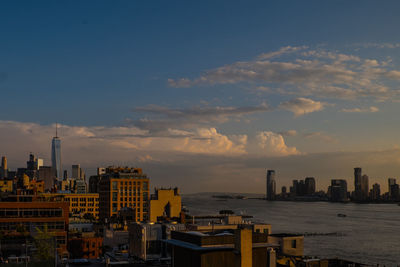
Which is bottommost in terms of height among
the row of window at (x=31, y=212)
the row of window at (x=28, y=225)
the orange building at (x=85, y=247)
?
the orange building at (x=85, y=247)

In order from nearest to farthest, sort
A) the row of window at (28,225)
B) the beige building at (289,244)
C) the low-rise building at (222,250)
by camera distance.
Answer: the low-rise building at (222,250) < the row of window at (28,225) < the beige building at (289,244)

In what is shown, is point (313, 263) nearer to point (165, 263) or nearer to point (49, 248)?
point (165, 263)

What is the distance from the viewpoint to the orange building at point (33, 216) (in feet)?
362

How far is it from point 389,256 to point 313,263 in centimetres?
10245

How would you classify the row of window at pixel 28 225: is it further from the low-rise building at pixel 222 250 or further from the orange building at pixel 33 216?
the low-rise building at pixel 222 250

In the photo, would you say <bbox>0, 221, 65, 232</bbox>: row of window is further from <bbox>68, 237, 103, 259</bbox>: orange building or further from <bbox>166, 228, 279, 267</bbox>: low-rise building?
<bbox>166, 228, 279, 267</bbox>: low-rise building

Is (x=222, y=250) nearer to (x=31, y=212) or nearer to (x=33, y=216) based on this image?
(x=33, y=216)

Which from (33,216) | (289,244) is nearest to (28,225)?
(33,216)

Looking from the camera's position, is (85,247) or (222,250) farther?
(85,247)

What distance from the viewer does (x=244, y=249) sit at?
5066 cm

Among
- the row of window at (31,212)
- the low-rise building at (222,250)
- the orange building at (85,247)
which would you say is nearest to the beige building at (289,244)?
the orange building at (85,247)

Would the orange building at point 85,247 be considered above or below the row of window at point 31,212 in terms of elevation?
below

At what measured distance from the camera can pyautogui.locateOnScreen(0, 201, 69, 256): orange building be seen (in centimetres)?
11038

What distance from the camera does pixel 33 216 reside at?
11194 cm
